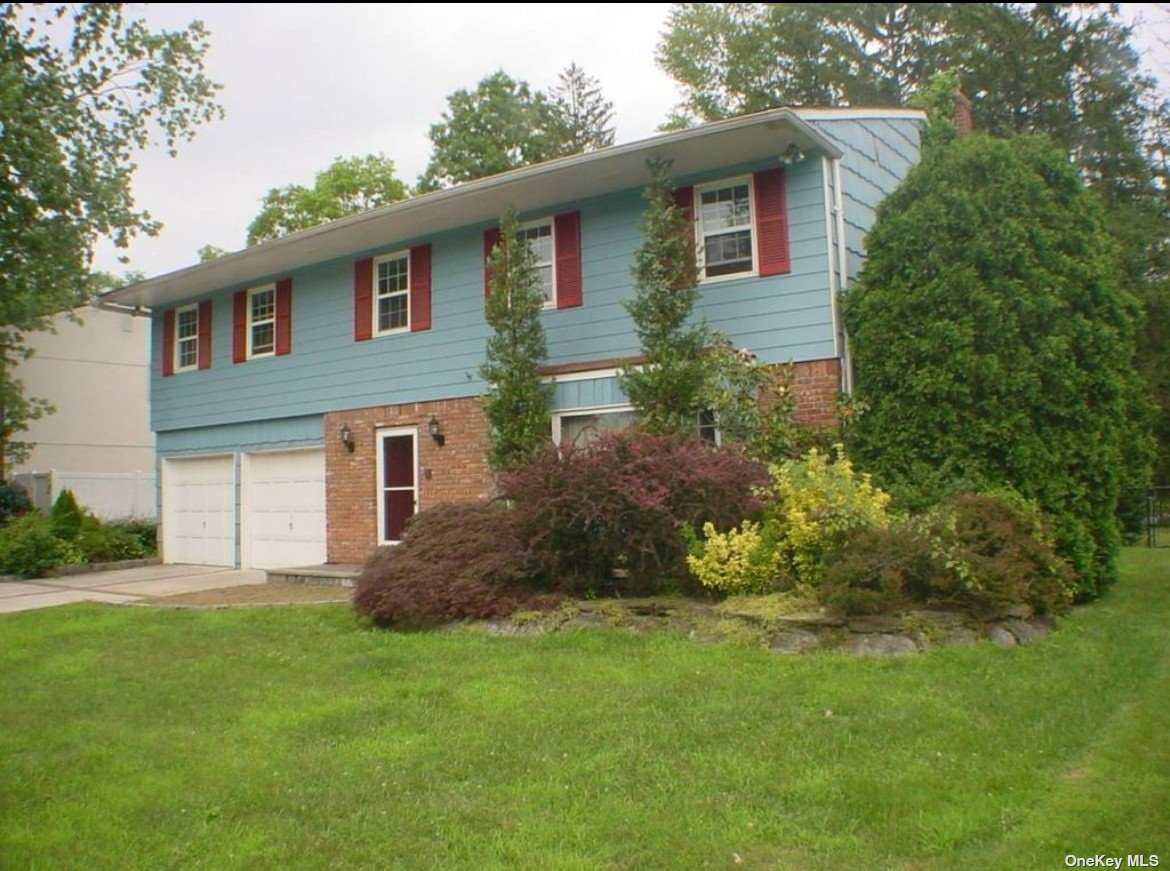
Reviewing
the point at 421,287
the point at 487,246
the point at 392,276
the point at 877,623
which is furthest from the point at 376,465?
the point at 877,623

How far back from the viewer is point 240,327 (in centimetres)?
1759

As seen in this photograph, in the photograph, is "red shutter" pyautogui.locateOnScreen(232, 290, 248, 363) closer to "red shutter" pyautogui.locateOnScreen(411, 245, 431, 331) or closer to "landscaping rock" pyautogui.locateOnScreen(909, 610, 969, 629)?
"red shutter" pyautogui.locateOnScreen(411, 245, 431, 331)

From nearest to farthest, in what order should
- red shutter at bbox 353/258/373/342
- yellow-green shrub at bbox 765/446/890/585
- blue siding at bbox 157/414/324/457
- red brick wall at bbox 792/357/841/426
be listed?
yellow-green shrub at bbox 765/446/890/585 → red brick wall at bbox 792/357/841/426 → red shutter at bbox 353/258/373/342 → blue siding at bbox 157/414/324/457

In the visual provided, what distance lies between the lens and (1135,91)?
80.5ft

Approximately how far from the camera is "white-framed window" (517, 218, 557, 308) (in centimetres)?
1344

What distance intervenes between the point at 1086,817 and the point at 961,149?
25.7 ft

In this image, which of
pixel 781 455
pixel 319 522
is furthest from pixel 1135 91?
pixel 319 522

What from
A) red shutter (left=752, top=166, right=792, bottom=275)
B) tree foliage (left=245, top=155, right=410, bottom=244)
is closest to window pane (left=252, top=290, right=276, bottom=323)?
red shutter (left=752, top=166, right=792, bottom=275)

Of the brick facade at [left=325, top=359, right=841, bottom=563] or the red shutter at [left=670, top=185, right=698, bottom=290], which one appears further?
the brick facade at [left=325, top=359, right=841, bottom=563]

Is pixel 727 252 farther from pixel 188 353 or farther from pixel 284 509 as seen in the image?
pixel 188 353

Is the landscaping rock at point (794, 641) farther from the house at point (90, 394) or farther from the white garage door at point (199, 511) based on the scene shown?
the house at point (90, 394)

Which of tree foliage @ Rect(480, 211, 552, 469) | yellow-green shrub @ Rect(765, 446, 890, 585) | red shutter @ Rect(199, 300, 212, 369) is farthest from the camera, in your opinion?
red shutter @ Rect(199, 300, 212, 369)

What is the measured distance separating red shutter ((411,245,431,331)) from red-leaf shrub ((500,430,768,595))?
5.76m

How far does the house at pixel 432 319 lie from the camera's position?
11.4m
